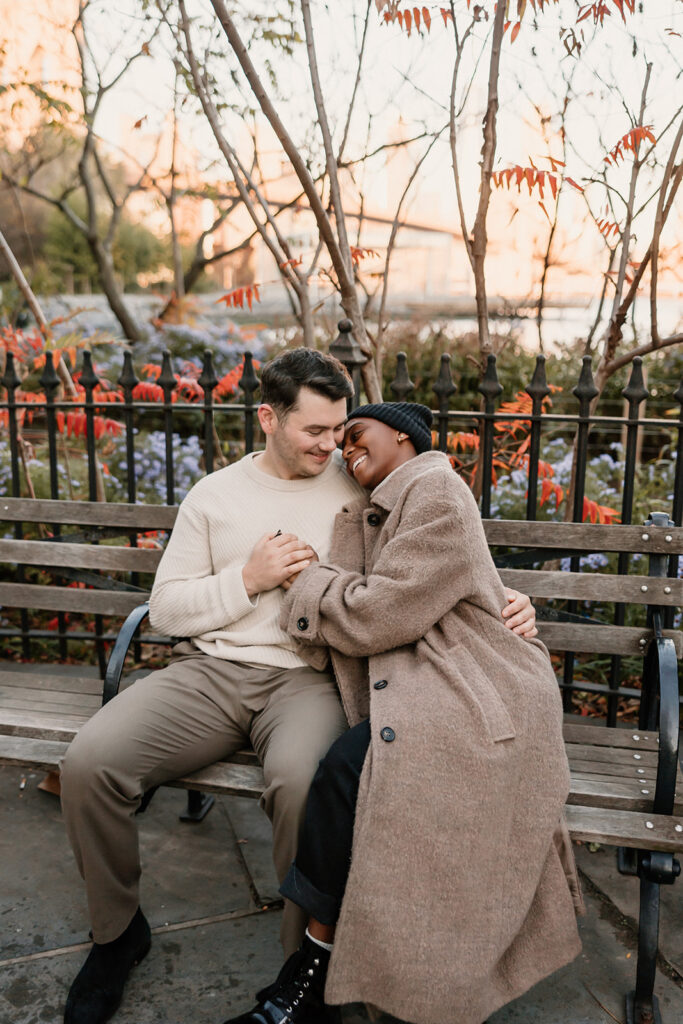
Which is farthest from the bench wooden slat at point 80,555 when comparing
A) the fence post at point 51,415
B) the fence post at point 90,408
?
the fence post at point 90,408

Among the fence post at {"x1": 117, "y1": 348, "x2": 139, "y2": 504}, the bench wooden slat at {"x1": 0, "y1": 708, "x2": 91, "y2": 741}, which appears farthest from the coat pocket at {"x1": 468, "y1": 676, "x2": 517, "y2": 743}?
the fence post at {"x1": 117, "y1": 348, "x2": 139, "y2": 504}

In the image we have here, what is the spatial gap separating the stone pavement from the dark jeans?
1.31ft

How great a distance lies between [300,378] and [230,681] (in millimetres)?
926

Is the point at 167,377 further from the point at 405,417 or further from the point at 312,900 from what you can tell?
the point at 312,900

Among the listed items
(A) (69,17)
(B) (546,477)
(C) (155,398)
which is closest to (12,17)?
(A) (69,17)

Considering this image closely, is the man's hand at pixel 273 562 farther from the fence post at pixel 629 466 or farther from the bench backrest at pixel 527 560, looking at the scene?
the fence post at pixel 629 466

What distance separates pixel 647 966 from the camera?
223 cm

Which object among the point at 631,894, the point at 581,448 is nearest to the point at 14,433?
the point at 581,448

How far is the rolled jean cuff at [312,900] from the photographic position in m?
1.95

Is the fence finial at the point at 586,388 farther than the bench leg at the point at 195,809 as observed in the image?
No

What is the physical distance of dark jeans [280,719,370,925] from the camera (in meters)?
1.96

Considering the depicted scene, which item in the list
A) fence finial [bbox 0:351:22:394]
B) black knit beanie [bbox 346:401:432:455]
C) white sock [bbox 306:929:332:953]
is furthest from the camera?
fence finial [bbox 0:351:22:394]

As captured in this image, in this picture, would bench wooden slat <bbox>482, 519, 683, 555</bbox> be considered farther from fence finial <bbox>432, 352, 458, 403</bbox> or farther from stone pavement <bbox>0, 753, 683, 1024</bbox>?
stone pavement <bbox>0, 753, 683, 1024</bbox>

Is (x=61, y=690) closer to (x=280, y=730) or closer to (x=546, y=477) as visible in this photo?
(x=280, y=730)
